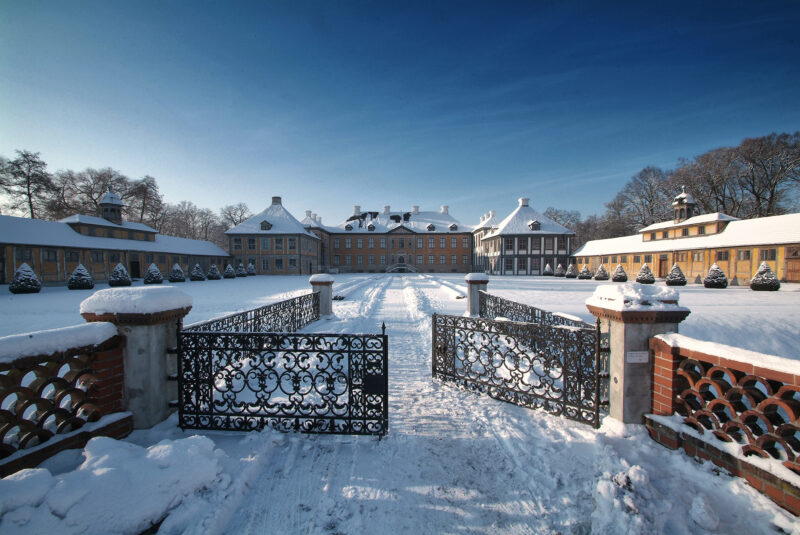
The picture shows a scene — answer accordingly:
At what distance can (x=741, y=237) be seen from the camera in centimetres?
2334

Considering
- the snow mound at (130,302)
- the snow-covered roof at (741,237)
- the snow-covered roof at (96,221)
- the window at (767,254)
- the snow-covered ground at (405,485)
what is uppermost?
the snow-covered roof at (96,221)

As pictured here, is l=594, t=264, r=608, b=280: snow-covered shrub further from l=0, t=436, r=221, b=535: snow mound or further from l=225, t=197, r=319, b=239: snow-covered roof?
l=0, t=436, r=221, b=535: snow mound

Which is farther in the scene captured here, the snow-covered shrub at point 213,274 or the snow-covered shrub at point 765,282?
the snow-covered shrub at point 213,274

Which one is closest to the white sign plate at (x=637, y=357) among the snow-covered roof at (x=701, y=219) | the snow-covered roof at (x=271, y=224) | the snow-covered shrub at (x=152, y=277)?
the snow-covered shrub at (x=152, y=277)

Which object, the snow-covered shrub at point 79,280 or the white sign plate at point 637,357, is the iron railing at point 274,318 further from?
the snow-covered shrub at point 79,280

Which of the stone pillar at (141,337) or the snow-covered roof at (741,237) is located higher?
the snow-covered roof at (741,237)

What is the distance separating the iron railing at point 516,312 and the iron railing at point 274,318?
571 centimetres

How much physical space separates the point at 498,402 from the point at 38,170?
45902 mm

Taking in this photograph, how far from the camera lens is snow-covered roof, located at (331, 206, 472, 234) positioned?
5212cm

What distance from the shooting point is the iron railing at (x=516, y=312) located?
21.9 ft

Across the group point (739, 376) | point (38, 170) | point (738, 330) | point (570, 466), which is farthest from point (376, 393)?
point (38, 170)

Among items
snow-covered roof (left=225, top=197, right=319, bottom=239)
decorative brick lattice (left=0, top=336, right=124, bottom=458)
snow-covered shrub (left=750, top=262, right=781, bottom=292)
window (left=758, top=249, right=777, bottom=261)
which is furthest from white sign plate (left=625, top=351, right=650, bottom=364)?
snow-covered roof (left=225, top=197, right=319, bottom=239)

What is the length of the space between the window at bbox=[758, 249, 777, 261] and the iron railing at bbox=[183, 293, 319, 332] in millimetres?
31211

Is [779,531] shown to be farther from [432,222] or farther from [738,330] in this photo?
[432,222]
